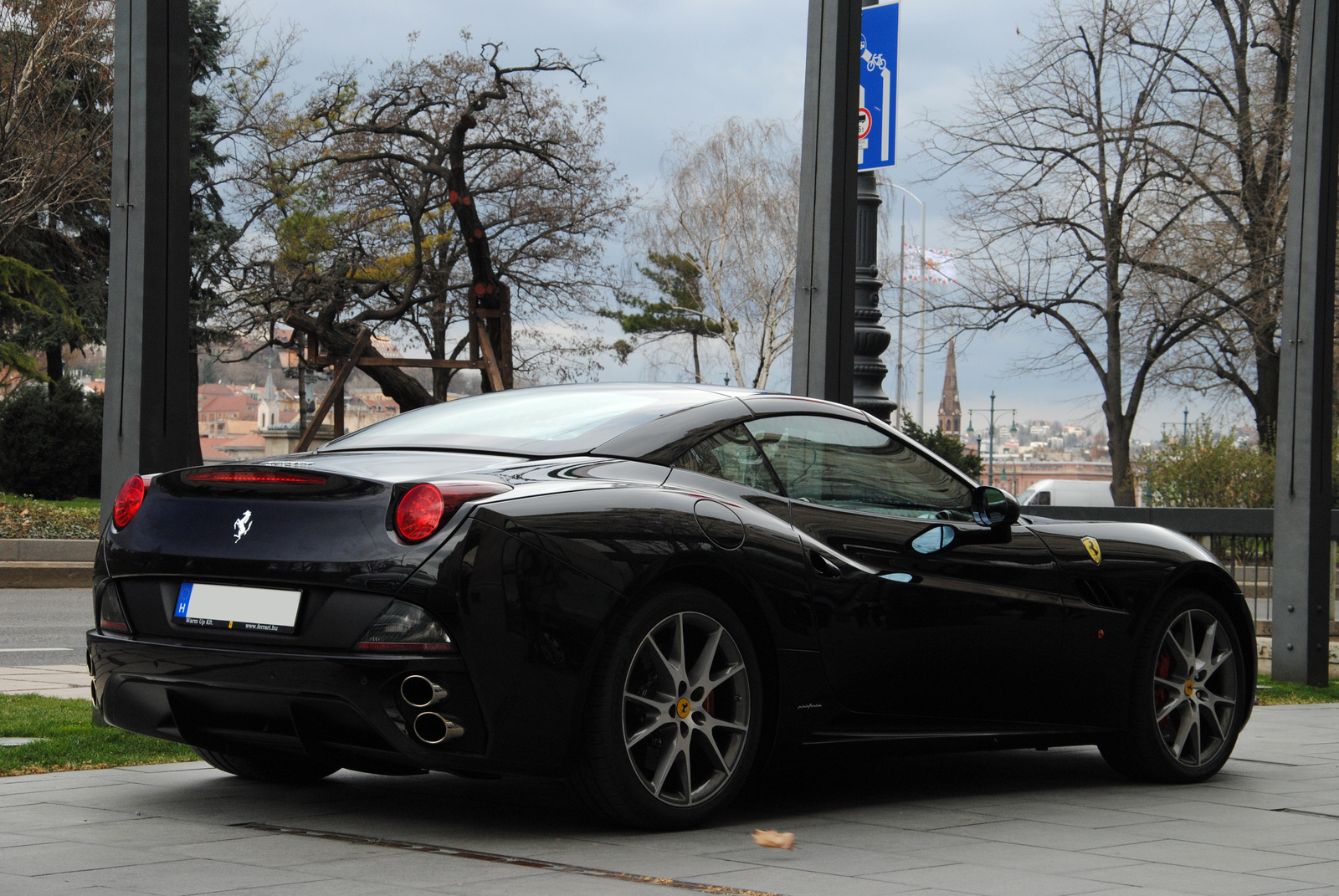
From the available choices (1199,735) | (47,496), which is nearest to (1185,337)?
(47,496)

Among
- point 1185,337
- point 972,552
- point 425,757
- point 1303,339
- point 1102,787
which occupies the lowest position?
point 1102,787

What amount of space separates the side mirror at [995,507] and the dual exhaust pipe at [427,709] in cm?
222

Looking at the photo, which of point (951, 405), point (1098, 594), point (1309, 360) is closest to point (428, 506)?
point (1098, 594)

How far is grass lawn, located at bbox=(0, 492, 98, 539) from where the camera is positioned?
19.9 m

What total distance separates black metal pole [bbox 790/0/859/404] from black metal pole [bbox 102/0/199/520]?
9.63 feet

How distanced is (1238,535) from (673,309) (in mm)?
42951

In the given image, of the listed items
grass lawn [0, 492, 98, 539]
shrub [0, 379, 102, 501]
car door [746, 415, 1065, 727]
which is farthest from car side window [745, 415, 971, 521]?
shrub [0, 379, 102, 501]

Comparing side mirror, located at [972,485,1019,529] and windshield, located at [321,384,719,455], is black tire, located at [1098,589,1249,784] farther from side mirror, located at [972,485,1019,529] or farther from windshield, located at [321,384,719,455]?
windshield, located at [321,384,719,455]

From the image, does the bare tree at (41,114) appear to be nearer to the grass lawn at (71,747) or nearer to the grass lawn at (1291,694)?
the grass lawn at (71,747)

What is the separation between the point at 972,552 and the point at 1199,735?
143 centimetres

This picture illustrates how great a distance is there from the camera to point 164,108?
627 cm

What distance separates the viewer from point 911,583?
5.13 meters

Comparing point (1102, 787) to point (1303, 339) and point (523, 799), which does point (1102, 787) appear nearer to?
point (523, 799)

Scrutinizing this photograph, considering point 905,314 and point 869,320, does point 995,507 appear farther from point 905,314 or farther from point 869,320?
point 905,314
